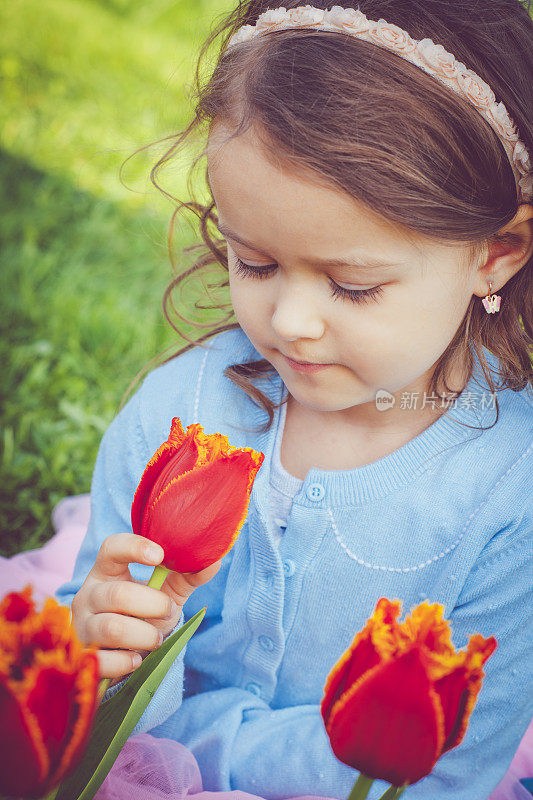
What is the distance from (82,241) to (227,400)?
1672mm

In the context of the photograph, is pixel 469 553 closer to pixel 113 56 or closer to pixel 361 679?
pixel 361 679

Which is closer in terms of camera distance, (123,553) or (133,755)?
(123,553)

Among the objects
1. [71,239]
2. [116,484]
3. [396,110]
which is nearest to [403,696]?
[396,110]

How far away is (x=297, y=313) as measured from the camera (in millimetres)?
795

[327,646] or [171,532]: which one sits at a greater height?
[171,532]

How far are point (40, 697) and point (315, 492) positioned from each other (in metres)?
0.70

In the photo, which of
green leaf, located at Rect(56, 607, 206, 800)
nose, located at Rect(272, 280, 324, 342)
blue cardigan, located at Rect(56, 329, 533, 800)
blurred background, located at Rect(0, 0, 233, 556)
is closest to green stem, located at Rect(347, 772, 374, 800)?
green leaf, located at Rect(56, 607, 206, 800)

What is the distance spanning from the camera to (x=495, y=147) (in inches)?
34.8

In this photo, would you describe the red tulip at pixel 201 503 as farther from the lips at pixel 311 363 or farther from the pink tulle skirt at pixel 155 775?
the pink tulle skirt at pixel 155 775

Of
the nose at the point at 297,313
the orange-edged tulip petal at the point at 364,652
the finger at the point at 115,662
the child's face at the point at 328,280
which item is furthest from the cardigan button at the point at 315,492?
the orange-edged tulip petal at the point at 364,652

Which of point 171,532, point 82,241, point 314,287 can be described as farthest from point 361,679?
point 82,241

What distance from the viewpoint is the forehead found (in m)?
0.76

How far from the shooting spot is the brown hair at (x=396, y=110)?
0.78 m

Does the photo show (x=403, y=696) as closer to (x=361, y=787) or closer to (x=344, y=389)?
(x=361, y=787)
